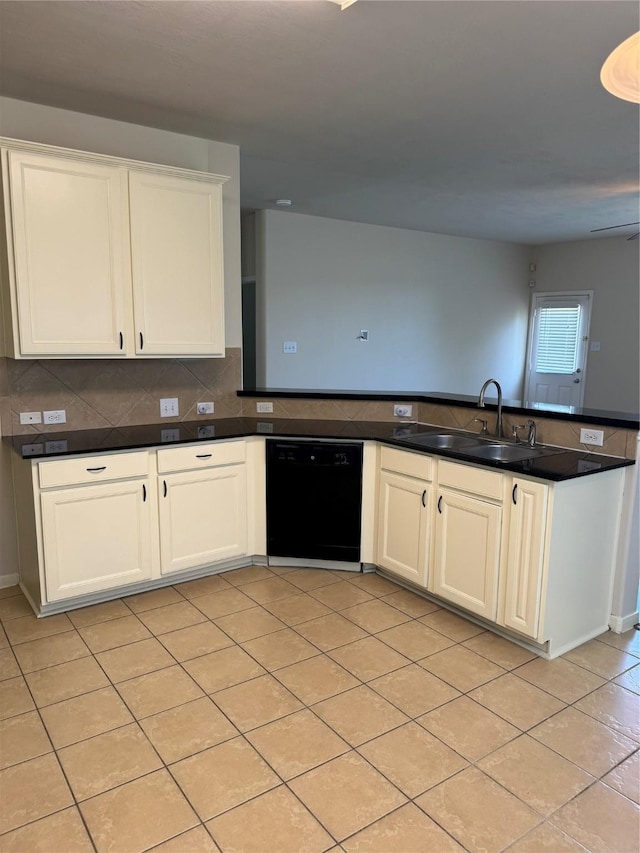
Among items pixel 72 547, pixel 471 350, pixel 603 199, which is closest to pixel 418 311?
pixel 471 350

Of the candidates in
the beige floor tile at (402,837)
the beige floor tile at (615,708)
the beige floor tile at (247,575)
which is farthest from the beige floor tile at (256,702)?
the beige floor tile at (615,708)

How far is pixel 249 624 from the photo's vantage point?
115 inches

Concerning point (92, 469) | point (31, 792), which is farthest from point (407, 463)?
point (31, 792)

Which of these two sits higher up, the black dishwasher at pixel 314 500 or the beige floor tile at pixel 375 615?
the black dishwasher at pixel 314 500

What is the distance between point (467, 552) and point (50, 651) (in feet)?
6.64

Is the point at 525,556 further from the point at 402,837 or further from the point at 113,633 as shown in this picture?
the point at 113,633

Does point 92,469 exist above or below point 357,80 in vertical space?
below

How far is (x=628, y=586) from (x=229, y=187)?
10.7ft

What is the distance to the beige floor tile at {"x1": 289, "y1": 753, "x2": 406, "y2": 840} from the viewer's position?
175cm

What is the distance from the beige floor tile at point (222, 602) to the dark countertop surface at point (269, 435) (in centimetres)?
87

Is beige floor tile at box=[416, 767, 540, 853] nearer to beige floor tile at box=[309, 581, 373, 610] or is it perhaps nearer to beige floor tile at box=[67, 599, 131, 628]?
beige floor tile at box=[309, 581, 373, 610]

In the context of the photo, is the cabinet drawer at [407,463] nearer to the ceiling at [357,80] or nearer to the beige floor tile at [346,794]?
the beige floor tile at [346,794]

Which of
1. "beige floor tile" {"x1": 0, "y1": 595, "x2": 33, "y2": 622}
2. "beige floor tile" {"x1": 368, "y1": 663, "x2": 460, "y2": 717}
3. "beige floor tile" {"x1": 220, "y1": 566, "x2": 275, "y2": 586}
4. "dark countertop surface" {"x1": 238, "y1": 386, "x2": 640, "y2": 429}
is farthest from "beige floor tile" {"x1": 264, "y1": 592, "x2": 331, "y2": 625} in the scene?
"dark countertop surface" {"x1": 238, "y1": 386, "x2": 640, "y2": 429}

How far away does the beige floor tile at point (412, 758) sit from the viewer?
191 cm
